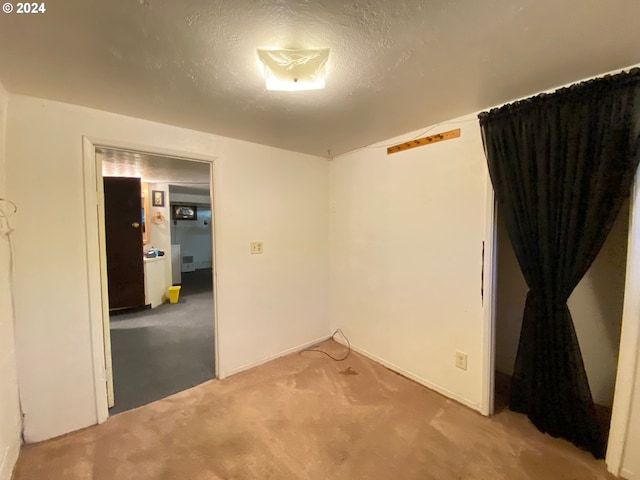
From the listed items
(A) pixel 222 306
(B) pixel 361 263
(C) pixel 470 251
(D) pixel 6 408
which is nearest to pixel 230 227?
(A) pixel 222 306

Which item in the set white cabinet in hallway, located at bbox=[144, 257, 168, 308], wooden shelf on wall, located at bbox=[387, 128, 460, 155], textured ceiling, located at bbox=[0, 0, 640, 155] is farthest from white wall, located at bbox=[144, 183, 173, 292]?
wooden shelf on wall, located at bbox=[387, 128, 460, 155]

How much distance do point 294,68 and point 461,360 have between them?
2.17 metres

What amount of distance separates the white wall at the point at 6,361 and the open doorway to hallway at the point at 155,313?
1.45 ft

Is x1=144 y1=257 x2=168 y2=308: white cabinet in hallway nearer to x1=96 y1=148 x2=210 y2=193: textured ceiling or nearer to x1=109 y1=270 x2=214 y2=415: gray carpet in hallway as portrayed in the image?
x1=109 y1=270 x2=214 y2=415: gray carpet in hallway

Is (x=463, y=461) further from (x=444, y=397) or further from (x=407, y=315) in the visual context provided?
(x=407, y=315)

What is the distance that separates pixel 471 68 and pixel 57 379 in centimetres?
297

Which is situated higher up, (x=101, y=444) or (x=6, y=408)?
(x=6, y=408)

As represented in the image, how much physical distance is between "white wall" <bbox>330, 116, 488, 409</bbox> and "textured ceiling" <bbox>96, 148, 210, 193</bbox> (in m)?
1.78

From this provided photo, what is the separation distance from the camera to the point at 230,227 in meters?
2.31

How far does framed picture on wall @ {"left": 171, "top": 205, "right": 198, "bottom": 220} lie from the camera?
6965 millimetres

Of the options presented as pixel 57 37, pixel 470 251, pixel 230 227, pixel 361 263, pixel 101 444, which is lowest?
pixel 101 444

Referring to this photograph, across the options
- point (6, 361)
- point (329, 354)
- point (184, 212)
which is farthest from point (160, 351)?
point (184, 212)

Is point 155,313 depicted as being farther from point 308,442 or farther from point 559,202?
point 559,202

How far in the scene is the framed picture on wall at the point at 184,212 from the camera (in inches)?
274
